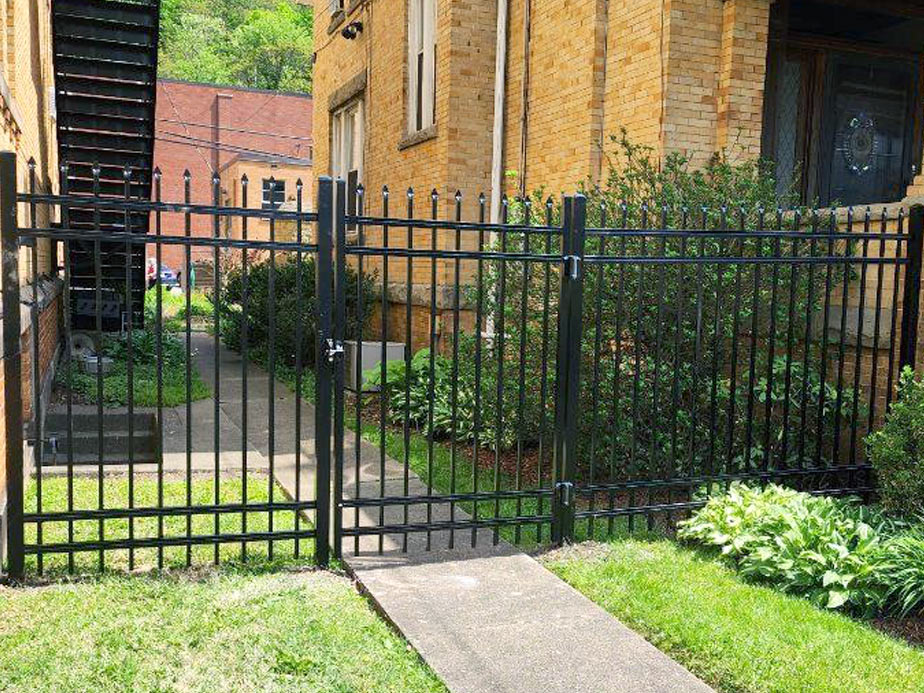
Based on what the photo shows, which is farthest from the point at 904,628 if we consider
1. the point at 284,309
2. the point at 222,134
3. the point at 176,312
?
the point at 222,134

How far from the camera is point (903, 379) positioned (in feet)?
17.9

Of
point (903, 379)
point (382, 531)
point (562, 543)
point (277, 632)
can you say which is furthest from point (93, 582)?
point (903, 379)

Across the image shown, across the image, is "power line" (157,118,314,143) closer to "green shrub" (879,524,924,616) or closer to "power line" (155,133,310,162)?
"power line" (155,133,310,162)

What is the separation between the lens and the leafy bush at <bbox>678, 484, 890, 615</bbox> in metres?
4.42

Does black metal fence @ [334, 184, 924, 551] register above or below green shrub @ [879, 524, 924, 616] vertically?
above

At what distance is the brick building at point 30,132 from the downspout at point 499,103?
5014 millimetres

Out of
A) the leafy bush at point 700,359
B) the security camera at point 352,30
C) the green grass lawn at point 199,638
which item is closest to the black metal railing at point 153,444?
the green grass lawn at point 199,638

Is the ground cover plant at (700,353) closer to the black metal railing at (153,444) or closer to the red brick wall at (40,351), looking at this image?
the black metal railing at (153,444)

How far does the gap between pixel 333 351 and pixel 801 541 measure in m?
2.70

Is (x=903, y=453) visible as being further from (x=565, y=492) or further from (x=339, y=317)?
(x=339, y=317)

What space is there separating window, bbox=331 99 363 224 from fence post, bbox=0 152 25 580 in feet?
34.1

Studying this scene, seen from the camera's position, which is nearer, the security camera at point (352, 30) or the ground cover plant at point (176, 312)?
the security camera at point (352, 30)

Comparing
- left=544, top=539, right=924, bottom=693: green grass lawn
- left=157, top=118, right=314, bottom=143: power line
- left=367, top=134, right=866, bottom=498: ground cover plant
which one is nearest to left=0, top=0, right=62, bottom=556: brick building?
left=544, top=539, right=924, bottom=693: green grass lawn

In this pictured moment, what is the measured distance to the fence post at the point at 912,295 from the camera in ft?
19.4
